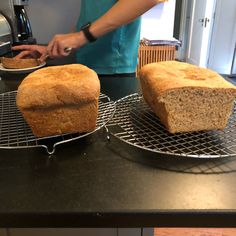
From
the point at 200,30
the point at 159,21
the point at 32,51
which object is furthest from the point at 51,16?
the point at 200,30

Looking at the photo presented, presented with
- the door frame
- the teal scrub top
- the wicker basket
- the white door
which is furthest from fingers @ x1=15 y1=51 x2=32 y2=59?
the door frame

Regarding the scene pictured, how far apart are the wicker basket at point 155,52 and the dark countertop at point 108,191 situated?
5.60 ft

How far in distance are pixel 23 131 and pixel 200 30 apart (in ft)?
13.6

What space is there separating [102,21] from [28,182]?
718 millimetres

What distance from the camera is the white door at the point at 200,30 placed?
3.95 m

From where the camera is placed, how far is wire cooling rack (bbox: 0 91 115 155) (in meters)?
0.58

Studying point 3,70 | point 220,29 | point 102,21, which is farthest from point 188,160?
point 220,29

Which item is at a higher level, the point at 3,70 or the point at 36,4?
the point at 36,4

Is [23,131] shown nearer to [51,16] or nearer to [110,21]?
[110,21]

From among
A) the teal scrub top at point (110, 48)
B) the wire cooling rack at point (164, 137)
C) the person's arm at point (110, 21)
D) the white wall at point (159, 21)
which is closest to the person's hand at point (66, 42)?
the person's arm at point (110, 21)

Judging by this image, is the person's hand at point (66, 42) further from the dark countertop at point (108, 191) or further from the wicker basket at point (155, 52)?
the wicker basket at point (155, 52)

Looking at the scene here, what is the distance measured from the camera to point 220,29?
3.82 meters

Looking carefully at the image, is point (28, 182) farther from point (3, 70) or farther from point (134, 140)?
point (3, 70)

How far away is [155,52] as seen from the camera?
7.16ft
